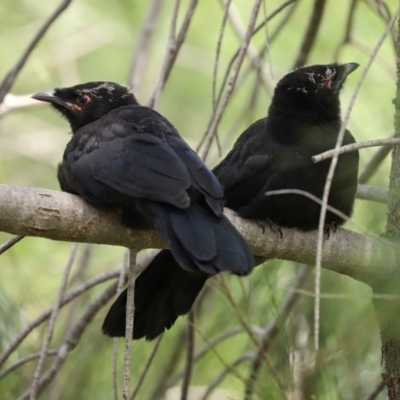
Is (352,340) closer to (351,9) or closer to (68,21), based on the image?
(351,9)

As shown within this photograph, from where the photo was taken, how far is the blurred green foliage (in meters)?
3.56

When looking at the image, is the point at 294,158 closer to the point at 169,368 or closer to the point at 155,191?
the point at 155,191

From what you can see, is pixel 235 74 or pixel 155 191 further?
pixel 235 74

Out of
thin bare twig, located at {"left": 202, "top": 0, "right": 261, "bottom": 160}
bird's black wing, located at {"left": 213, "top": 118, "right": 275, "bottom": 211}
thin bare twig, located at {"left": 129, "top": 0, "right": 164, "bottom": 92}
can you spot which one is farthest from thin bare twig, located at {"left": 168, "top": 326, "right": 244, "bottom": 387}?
thin bare twig, located at {"left": 129, "top": 0, "right": 164, "bottom": 92}

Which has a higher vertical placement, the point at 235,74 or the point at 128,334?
the point at 235,74

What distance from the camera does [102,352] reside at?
4859mm

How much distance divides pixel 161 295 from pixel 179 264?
0.95 m

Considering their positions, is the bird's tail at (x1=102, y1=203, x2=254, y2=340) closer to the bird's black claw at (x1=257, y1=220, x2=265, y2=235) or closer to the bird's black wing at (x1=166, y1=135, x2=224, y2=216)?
the bird's black wing at (x1=166, y1=135, x2=224, y2=216)

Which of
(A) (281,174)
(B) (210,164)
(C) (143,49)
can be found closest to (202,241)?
(A) (281,174)

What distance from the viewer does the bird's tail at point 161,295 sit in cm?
373

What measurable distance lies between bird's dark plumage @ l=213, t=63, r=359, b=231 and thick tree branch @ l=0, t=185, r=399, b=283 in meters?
0.16

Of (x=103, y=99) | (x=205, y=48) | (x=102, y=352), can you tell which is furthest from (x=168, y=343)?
(x=205, y=48)

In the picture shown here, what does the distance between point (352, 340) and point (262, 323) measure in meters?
1.34

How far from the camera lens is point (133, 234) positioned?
311 centimetres
